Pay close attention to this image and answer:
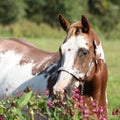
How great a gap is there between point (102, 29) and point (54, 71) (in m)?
46.4

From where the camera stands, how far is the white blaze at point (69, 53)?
17.7 ft

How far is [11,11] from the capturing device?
52.8 metres

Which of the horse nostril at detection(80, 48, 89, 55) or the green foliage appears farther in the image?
the horse nostril at detection(80, 48, 89, 55)

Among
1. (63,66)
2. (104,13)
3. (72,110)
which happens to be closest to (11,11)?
(104,13)

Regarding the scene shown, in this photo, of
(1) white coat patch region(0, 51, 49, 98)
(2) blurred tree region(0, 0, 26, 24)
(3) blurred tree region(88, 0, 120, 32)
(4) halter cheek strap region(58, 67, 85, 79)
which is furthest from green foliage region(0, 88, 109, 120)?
(3) blurred tree region(88, 0, 120, 32)

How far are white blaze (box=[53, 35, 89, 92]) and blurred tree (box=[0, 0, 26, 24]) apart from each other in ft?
149

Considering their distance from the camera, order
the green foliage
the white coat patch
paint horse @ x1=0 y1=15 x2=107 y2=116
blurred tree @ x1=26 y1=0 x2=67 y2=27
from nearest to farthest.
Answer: the green foliage
paint horse @ x1=0 y1=15 x2=107 y2=116
the white coat patch
blurred tree @ x1=26 y1=0 x2=67 y2=27

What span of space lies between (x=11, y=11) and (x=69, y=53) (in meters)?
47.6

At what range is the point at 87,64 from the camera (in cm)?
565

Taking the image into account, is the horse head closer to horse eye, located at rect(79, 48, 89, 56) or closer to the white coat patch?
horse eye, located at rect(79, 48, 89, 56)

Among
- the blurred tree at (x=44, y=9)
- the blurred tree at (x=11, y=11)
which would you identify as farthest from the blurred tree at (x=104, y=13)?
the blurred tree at (x=11, y=11)

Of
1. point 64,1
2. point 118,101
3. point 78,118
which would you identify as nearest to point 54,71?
point 78,118

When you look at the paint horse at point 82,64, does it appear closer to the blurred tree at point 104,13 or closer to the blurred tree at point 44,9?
the blurred tree at point 104,13

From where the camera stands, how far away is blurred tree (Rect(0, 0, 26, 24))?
2042 inches
